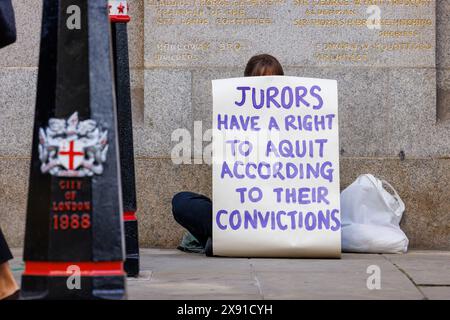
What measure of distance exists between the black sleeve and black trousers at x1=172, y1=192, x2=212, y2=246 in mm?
2797

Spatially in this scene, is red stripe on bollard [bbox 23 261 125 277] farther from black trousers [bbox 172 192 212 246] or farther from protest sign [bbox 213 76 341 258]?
black trousers [bbox 172 192 212 246]

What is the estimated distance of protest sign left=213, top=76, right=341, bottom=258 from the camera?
6578mm

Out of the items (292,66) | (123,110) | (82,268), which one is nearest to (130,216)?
(123,110)

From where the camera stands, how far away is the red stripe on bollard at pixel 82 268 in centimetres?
336

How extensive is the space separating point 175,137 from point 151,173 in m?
0.35

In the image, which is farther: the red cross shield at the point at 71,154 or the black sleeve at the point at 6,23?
the black sleeve at the point at 6,23

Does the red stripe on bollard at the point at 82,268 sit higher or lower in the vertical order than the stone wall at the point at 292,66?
lower

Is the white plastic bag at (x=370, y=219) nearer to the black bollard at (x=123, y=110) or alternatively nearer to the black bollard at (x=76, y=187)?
the black bollard at (x=123, y=110)

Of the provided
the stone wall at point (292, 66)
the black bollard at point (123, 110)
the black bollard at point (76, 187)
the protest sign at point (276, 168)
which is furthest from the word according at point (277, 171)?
the black bollard at point (76, 187)

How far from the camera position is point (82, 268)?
3363 mm

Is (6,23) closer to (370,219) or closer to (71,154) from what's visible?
(71,154)

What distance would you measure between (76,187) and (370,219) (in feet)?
13.4

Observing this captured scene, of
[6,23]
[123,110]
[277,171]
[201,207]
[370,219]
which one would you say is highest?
[6,23]
